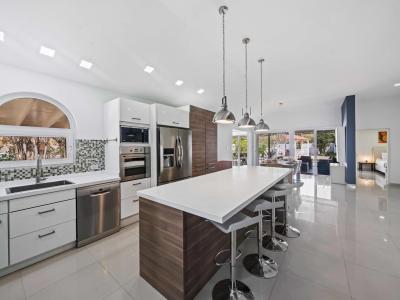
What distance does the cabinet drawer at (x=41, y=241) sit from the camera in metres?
1.87

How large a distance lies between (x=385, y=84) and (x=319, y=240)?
4569 mm

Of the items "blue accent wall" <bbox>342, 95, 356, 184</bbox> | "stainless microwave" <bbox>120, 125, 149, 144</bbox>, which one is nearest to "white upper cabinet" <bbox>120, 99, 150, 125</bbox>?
"stainless microwave" <bbox>120, 125, 149, 144</bbox>

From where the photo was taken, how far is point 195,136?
435 cm

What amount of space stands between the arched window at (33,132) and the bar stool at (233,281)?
2.96 m

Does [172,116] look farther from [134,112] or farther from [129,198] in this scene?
[129,198]

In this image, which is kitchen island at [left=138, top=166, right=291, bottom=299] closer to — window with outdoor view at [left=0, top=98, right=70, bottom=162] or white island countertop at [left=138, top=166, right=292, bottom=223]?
white island countertop at [left=138, top=166, right=292, bottom=223]

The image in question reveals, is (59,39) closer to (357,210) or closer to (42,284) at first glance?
(42,284)

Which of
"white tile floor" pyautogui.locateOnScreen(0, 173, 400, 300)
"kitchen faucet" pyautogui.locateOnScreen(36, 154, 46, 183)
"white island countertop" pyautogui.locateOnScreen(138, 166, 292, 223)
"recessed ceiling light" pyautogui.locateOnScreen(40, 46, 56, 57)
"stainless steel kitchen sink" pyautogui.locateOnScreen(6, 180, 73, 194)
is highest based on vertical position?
"recessed ceiling light" pyautogui.locateOnScreen(40, 46, 56, 57)

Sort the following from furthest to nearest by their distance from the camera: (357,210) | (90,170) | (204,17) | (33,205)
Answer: (357,210)
(90,170)
(33,205)
(204,17)

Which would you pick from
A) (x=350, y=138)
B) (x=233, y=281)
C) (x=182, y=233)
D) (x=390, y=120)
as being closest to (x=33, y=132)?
(x=182, y=233)

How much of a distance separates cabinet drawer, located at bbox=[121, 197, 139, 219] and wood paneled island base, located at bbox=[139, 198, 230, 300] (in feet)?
4.37

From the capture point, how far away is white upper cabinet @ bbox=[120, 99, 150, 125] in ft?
9.96

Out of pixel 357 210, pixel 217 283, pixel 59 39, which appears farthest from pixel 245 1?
pixel 357 210

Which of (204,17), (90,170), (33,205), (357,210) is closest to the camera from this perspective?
(204,17)
